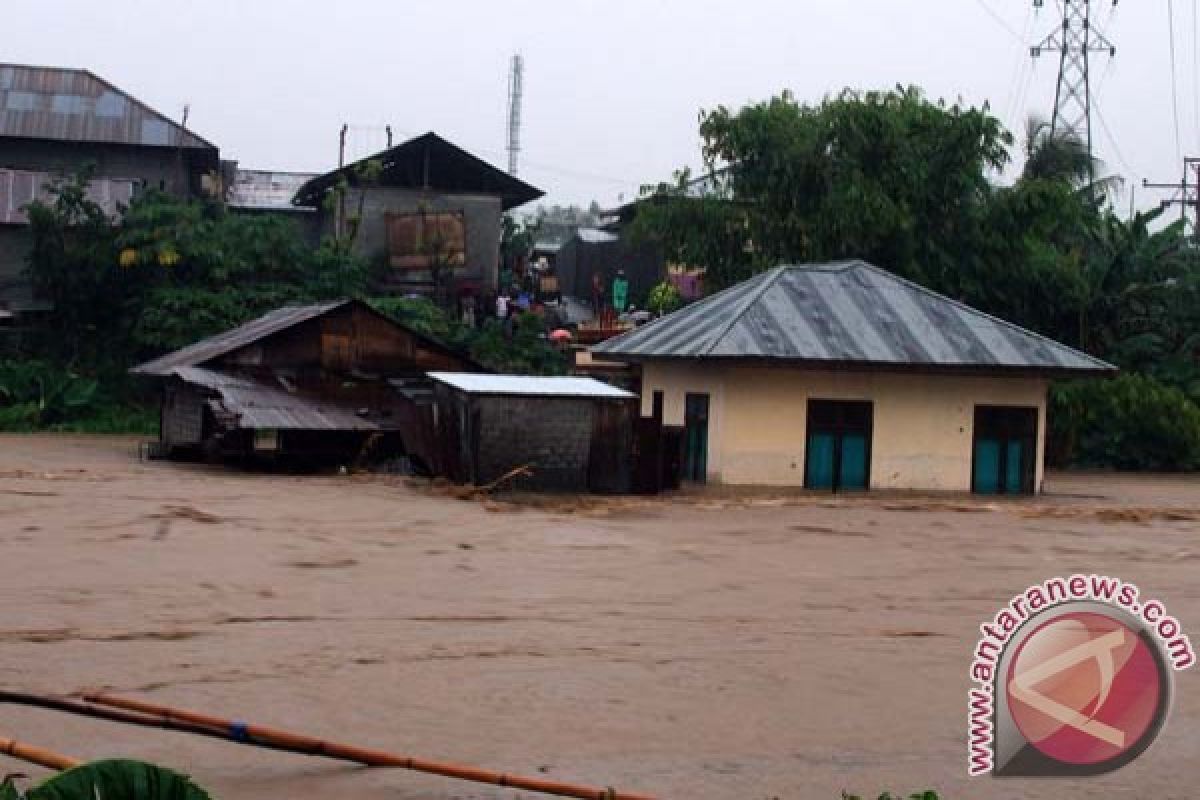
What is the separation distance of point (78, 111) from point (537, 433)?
20.2m

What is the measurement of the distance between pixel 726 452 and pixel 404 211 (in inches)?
619

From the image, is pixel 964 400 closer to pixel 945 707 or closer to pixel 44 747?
pixel 945 707

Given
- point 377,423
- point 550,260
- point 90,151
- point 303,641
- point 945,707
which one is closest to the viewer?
point 945,707

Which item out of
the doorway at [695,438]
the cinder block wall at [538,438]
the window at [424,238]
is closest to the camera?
the cinder block wall at [538,438]

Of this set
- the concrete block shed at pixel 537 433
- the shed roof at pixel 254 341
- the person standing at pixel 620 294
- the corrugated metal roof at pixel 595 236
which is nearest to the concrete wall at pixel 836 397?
the concrete block shed at pixel 537 433

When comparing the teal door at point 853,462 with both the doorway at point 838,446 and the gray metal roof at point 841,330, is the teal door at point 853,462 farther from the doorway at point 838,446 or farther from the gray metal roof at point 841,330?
the gray metal roof at point 841,330

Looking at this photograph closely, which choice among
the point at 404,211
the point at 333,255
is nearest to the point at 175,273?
the point at 333,255

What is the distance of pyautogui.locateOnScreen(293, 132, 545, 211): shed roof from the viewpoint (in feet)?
131

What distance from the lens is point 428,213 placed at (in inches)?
1553

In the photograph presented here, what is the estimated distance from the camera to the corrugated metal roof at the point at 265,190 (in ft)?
143

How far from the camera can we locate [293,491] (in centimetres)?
2225

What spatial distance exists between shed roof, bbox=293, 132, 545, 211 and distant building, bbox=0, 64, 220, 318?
3.81 meters

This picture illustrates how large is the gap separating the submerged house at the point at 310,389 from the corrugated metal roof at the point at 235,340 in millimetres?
36

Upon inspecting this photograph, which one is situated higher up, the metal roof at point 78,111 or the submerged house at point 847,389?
the metal roof at point 78,111
